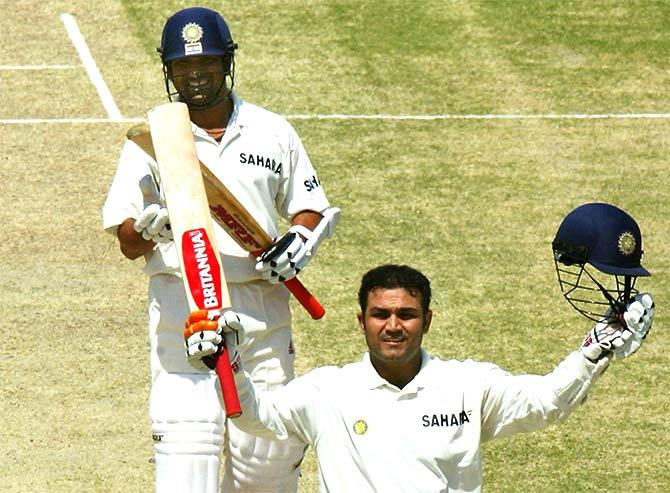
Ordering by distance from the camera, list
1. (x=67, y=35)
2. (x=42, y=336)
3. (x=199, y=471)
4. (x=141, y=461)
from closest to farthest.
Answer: (x=199, y=471)
(x=141, y=461)
(x=42, y=336)
(x=67, y=35)

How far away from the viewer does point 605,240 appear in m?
5.84

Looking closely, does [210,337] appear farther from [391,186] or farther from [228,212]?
[391,186]

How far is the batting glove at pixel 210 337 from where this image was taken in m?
5.80

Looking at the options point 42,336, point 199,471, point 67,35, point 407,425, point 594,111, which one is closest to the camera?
point 407,425

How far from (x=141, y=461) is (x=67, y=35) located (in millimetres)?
6636

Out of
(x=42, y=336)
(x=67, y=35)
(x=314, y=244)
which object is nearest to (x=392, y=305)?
(x=314, y=244)

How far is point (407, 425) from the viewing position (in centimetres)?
589

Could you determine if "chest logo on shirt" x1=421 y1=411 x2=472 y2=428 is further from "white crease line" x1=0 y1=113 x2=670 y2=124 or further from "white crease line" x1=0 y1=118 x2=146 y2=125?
"white crease line" x1=0 y1=118 x2=146 y2=125

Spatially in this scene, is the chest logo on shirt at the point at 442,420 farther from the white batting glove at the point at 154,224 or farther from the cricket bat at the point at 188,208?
the white batting glove at the point at 154,224

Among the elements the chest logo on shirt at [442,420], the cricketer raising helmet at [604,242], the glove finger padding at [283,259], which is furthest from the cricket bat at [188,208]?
the cricketer raising helmet at [604,242]

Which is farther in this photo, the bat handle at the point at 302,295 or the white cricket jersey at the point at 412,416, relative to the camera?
the bat handle at the point at 302,295

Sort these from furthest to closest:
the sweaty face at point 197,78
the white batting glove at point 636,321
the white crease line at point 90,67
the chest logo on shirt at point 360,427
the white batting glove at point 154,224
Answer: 1. the white crease line at point 90,67
2. the sweaty face at point 197,78
3. the white batting glove at point 154,224
4. the chest logo on shirt at point 360,427
5. the white batting glove at point 636,321

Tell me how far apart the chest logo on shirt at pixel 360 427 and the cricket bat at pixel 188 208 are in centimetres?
80

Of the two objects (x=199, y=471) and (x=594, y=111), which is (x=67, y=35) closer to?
(x=594, y=111)
